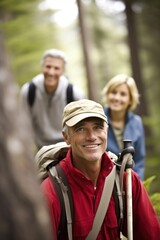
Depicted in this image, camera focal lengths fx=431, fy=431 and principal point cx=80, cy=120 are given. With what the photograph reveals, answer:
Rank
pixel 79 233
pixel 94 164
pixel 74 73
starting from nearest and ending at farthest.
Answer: pixel 79 233 → pixel 94 164 → pixel 74 73

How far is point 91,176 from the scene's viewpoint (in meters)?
3.78

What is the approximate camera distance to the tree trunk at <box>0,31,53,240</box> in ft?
6.61

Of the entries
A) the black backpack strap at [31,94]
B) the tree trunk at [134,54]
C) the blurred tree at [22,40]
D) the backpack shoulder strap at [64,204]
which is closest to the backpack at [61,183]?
the backpack shoulder strap at [64,204]

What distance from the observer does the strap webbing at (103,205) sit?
11.4 feet

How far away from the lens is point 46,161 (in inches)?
151

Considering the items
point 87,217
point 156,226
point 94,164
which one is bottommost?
point 156,226

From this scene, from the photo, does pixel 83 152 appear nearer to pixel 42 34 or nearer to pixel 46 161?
pixel 46 161

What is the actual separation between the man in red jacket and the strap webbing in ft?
0.24

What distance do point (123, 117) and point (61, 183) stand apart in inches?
118

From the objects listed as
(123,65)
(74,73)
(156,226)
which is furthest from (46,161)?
(74,73)

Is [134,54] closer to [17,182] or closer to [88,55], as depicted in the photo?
[88,55]

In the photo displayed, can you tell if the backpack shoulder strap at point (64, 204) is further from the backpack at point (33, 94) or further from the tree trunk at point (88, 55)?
the tree trunk at point (88, 55)

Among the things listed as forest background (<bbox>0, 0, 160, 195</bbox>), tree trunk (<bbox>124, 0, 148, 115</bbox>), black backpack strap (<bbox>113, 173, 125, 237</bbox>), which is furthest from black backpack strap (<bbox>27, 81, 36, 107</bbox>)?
tree trunk (<bbox>124, 0, 148, 115</bbox>)

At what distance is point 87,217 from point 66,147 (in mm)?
764
